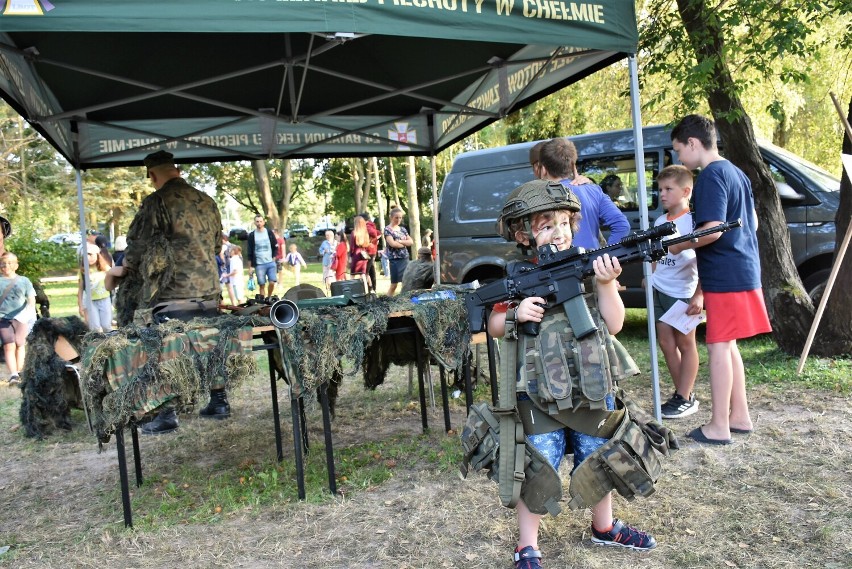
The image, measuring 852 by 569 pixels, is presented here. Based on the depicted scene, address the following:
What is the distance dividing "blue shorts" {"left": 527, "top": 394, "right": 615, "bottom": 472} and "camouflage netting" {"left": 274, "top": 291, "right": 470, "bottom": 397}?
1.37 meters

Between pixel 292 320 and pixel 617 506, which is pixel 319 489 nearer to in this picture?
pixel 292 320

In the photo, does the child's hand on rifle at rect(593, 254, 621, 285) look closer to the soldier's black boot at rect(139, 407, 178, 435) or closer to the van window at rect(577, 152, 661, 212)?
the soldier's black boot at rect(139, 407, 178, 435)

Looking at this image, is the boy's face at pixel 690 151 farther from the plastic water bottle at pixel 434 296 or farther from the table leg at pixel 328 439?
the table leg at pixel 328 439

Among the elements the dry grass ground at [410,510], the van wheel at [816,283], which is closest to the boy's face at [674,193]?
the dry grass ground at [410,510]

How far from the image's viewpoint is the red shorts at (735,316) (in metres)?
4.06

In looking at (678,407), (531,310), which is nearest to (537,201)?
(531,310)

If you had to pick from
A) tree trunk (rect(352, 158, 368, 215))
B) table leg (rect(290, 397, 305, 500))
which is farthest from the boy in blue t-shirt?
tree trunk (rect(352, 158, 368, 215))

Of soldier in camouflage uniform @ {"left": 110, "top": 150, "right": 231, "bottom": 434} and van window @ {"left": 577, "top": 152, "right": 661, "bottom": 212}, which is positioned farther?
van window @ {"left": 577, "top": 152, "right": 661, "bottom": 212}

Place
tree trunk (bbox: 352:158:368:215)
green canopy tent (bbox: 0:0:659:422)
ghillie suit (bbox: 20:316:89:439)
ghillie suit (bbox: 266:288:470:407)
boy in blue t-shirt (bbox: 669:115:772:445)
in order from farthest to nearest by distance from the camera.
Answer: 1. tree trunk (bbox: 352:158:368:215)
2. ghillie suit (bbox: 20:316:89:439)
3. boy in blue t-shirt (bbox: 669:115:772:445)
4. ghillie suit (bbox: 266:288:470:407)
5. green canopy tent (bbox: 0:0:659:422)

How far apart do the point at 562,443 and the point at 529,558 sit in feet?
1.56

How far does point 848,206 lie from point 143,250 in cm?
573

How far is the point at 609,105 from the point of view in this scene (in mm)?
13016

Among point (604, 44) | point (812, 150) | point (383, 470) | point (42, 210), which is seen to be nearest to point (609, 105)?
point (812, 150)

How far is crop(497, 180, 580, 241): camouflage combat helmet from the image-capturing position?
102 inches
